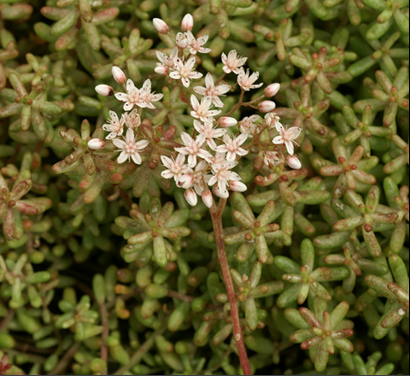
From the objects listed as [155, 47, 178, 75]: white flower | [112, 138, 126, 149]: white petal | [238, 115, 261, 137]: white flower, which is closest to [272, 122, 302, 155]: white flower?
[238, 115, 261, 137]: white flower

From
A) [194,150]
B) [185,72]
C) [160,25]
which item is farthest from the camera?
[160,25]

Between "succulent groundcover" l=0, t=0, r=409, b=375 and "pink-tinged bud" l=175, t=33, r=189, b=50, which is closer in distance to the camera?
"pink-tinged bud" l=175, t=33, r=189, b=50

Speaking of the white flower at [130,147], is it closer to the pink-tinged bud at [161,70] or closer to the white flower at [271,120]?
the pink-tinged bud at [161,70]

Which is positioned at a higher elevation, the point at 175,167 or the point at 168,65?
the point at 168,65

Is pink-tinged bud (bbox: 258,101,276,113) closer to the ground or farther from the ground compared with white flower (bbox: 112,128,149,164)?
farther from the ground

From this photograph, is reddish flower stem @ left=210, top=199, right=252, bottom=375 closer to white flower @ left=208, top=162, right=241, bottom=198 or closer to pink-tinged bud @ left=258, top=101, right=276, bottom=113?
white flower @ left=208, top=162, right=241, bottom=198

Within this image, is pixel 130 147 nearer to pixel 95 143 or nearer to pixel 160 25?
pixel 95 143

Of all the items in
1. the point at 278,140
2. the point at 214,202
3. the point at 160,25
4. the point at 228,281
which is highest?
the point at 160,25

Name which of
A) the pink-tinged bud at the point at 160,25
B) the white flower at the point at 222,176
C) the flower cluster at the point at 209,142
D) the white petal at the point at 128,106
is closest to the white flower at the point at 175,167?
the flower cluster at the point at 209,142

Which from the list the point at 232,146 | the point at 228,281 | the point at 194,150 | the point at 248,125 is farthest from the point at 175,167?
the point at 228,281
